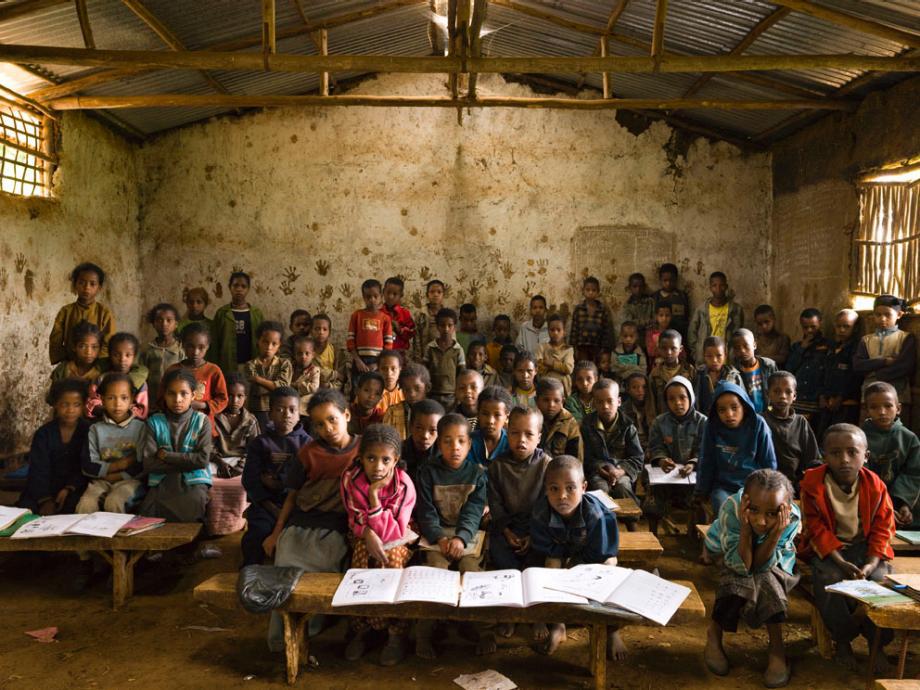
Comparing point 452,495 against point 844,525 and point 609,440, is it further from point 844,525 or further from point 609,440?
point 844,525

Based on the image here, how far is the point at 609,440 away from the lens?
4648 mm

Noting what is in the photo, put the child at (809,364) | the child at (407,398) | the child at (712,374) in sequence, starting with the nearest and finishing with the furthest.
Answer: the child at (407,398) < the child at (712,374) < the child at (809,364)

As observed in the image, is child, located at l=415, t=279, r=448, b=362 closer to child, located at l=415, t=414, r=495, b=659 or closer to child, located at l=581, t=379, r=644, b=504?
child, located at l=581, t=379, r=644, b=504

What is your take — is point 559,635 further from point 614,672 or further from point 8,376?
point 8,376

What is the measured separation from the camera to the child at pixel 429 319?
7.62 meters

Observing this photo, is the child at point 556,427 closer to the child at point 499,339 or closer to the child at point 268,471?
the child at point 268,471

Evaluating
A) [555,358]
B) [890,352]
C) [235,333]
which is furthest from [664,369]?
[235,333]

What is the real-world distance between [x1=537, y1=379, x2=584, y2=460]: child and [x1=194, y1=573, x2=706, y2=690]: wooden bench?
1446 mm

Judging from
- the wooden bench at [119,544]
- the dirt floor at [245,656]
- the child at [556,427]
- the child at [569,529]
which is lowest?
the dirt floor at [245,656]

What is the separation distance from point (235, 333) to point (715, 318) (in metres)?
4.97

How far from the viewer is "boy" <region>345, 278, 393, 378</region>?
6.73 metres

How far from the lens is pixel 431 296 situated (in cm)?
765

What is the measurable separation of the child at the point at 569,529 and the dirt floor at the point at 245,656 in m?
0.18

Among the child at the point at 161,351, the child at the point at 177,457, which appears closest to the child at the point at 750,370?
the child at the point at 177,457
